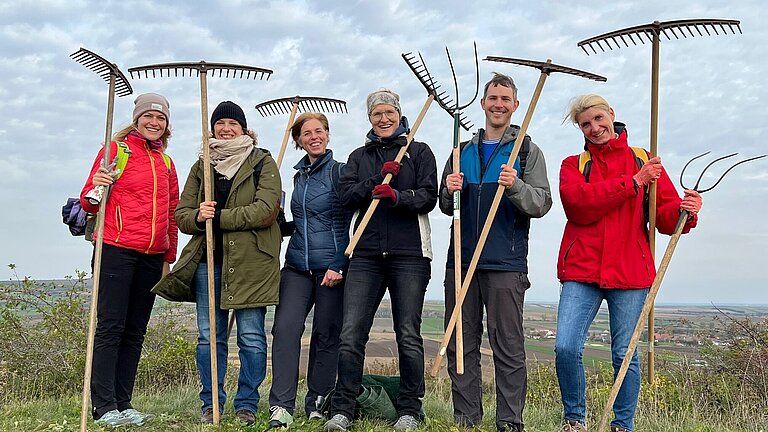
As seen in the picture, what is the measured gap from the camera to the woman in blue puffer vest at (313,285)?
4.84m

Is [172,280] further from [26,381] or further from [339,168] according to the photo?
[26,381]

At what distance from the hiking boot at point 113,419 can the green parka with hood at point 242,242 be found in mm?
984

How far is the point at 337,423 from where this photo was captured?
4.48 metres

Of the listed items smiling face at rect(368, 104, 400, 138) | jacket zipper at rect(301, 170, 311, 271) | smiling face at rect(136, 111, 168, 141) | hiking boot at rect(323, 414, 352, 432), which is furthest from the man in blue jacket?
smiling face at rect(136, 111, 168, 141)

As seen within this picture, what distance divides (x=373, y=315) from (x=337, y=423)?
32.0 inches

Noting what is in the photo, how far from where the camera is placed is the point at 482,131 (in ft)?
15.6

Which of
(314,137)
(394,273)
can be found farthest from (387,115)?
(394,273)

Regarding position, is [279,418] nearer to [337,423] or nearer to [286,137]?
[337,423]

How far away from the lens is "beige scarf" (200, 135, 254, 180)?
16.4 feet

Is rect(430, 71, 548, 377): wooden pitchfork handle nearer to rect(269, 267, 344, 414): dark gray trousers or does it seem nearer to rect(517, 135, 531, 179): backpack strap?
rect(517, 135, 531, 179): backpack strap

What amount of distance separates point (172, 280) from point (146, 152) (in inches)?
43.6

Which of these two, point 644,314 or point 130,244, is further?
point 130,244

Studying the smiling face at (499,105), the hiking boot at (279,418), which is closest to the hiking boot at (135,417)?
the hiking boot at (279,418)

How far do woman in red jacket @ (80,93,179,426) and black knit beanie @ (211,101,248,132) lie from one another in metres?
0.45
